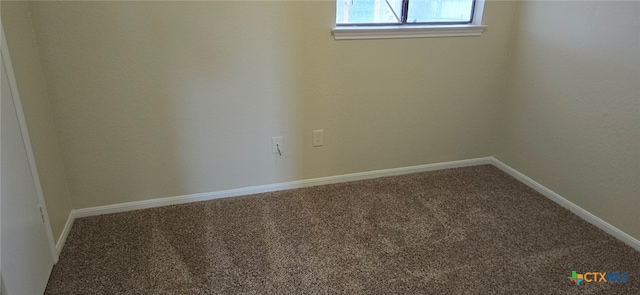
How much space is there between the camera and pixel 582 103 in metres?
2.16

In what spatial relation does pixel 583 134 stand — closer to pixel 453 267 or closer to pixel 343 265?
pixel 453 267

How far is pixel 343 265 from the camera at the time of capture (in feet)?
5.92

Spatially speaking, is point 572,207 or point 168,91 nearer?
point 168,91

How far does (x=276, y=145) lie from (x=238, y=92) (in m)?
0.40

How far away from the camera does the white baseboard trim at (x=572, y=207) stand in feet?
6.58

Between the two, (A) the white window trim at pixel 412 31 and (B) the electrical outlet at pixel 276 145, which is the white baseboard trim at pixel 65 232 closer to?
(B) the electrical outlet at pixel 276 145

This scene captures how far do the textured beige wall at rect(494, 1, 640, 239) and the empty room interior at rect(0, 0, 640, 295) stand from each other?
0.03 feet

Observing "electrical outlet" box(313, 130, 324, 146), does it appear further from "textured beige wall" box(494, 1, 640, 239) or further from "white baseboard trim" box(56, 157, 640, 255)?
"textured beige wall" box(494, 1, 640, 239)

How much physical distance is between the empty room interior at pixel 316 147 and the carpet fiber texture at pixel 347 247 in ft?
0.04

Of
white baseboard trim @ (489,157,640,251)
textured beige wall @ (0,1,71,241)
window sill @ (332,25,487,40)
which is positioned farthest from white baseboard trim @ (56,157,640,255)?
window sill @ (332,25,487,40)

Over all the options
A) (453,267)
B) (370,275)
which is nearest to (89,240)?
(370,275)

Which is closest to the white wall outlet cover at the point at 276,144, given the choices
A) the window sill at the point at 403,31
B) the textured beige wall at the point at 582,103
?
the window sill at the point at 403,31

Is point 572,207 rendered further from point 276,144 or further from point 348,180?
point 276,144

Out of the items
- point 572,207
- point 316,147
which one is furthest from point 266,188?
point 572,207
